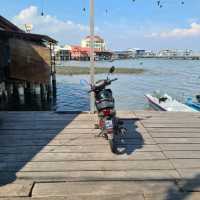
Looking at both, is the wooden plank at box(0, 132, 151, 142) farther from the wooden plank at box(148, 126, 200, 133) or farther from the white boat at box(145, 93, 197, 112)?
the white boat at box(145, 93, 197, 112)

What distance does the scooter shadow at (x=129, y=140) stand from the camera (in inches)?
236

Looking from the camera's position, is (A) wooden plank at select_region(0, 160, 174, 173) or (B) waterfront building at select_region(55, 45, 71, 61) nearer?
(A) wooden plank at select_region(0, 160, 174, 173)

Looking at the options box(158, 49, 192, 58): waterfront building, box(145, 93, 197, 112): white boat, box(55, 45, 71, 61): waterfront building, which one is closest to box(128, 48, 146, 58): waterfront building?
Result: box(158, 49, 192, 58): waterfront building

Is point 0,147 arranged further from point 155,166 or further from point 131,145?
point 155,166

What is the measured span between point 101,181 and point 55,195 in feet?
2.31

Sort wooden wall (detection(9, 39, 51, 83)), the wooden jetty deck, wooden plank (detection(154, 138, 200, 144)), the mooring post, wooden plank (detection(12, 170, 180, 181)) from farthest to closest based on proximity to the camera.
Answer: the mooring post
wooden wall (detection(9, 39, 51, 83))
wooden plank (detection(154, 138, 200, 144))
wooden plank (detection(12, 170, 180, 181))
the wooden jetty deck

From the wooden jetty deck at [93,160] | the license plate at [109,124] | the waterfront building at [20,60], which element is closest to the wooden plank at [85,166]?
the wooden jetty deck at [93,160]

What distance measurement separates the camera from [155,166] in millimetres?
5262

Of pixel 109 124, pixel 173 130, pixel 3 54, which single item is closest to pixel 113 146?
pixel 109 124

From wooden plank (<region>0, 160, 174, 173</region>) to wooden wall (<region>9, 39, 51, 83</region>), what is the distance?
40.6 feet

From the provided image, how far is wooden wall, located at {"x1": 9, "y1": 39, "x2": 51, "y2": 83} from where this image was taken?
57.3 feet

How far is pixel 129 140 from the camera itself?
6.64m

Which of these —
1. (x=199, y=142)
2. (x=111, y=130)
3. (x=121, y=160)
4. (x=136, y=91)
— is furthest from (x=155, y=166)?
(x=136, y=91)

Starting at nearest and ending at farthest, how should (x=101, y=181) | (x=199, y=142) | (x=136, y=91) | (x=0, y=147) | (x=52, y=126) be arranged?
Result: (x=101, y=181) < (x=0, y=147) < (x=199, y=142) < (x=52, y=126) < (x=136, y=91)
